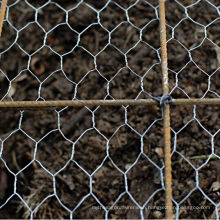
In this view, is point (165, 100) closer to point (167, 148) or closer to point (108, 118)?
point (167, 148)

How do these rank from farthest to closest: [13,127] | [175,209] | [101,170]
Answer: [13,127] → [101,170] → [175,209]

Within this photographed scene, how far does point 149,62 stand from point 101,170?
46 centimetres

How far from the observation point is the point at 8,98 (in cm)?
145

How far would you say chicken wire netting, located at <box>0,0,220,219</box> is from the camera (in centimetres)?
125

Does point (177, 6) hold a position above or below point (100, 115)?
above

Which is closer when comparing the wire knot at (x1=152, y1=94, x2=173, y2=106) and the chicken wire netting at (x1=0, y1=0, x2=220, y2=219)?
the wire knot at (x1=152, y1=94, x2=173, y2=106)

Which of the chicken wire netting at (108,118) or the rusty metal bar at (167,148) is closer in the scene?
the rusty metal bar at (167,148)

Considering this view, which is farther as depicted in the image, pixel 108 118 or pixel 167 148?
pixel 108 118

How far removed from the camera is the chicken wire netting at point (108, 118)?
1253 millimetres

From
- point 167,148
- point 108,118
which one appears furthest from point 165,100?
point 108,118

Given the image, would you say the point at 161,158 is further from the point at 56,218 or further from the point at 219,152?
the point at 56,218

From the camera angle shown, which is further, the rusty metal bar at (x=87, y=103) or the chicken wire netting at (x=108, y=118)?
the chicken wire netting at (x=108, y=118)

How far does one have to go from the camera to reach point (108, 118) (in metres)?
1.38

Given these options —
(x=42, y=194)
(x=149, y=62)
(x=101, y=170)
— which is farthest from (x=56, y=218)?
(x=149, y=62)
